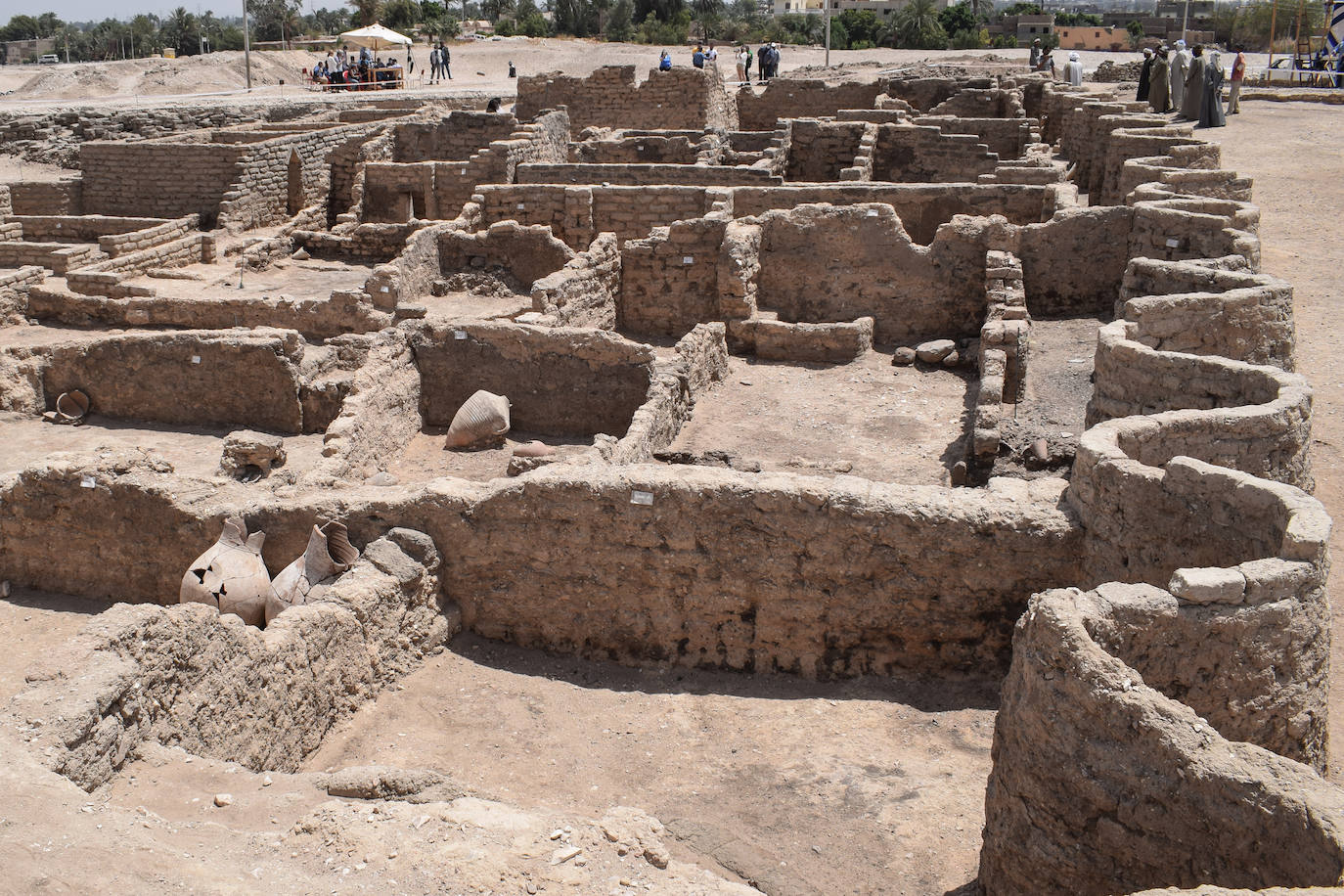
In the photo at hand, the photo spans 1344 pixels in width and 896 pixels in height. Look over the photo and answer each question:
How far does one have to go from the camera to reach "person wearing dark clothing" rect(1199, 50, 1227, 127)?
78.9 feet

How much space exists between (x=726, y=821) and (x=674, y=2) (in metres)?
63.5

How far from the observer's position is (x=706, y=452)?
10750 millimetres

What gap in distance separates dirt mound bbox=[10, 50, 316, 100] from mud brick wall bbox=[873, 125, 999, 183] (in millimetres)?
29537

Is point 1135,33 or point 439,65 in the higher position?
point 1135,33

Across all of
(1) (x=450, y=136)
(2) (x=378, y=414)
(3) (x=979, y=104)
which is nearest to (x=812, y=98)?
(3) (x=979, y=104)

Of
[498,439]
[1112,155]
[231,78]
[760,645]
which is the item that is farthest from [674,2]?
[760,645]

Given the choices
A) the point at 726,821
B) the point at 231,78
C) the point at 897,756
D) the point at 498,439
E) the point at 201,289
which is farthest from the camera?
the point at 231,78

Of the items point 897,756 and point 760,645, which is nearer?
point 897,756

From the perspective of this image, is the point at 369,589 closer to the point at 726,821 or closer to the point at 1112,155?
the point at 726,821

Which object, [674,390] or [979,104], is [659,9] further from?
[674,390]

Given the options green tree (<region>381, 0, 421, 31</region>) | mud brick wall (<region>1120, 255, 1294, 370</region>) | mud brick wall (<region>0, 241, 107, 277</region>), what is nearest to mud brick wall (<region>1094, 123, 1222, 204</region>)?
mud brick wall (<region>1120, 255, 1294, 370</region>)

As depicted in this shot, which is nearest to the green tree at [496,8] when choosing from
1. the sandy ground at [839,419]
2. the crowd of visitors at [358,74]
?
the crowd of visitors at [358,74]

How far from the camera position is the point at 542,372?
11.9m

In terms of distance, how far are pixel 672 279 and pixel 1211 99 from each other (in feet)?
48.4
